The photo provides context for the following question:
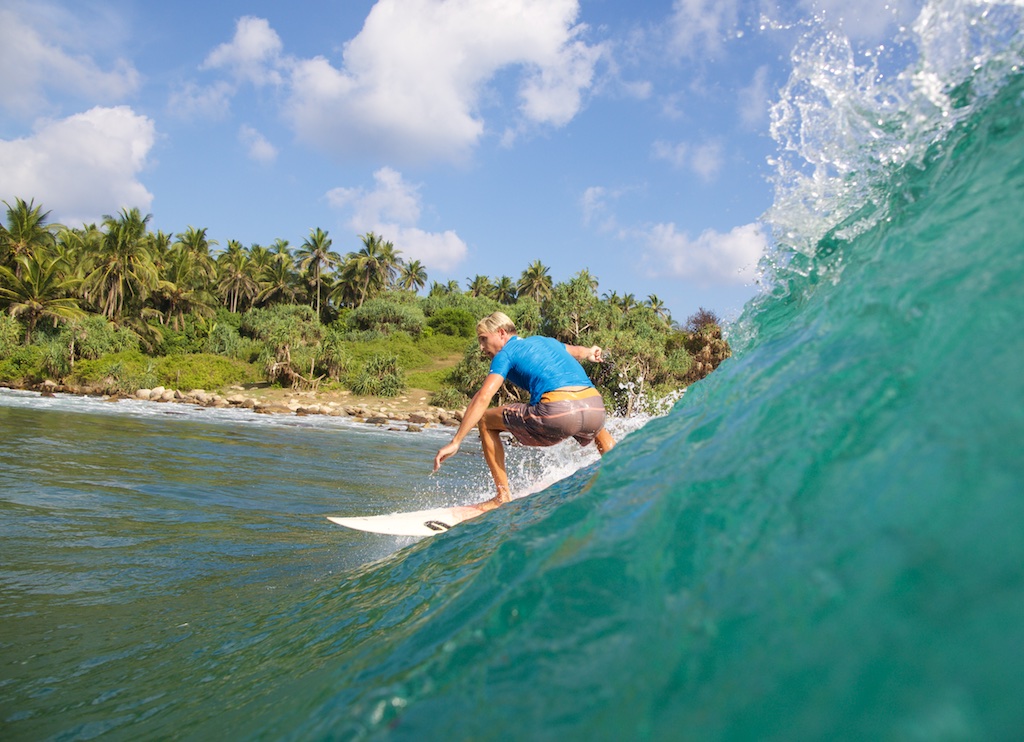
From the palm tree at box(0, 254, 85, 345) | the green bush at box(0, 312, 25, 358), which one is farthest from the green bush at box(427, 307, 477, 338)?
the green bush at box(0, 312, 25, 358)

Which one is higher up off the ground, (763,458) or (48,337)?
(48,337)

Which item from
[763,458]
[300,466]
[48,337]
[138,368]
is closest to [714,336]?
[300,466]

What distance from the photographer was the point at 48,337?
34.8 meters

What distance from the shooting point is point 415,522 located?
4.35 metres

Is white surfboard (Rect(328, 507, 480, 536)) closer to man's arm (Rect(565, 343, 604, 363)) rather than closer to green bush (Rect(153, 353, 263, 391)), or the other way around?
man's arm (Rect(565, 343, 604, 363))

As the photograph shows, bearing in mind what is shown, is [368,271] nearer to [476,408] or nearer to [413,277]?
[413,277]

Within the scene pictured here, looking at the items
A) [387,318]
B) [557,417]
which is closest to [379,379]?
[387,318]

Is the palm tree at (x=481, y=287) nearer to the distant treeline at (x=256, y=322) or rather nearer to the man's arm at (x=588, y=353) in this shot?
the distant treeline at (x=256, y=322)

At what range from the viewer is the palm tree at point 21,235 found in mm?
38125

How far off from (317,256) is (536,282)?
21609mm

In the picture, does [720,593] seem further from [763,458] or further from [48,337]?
[48,337]

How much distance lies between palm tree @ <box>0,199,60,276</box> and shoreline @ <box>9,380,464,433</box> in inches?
521

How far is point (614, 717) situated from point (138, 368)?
38289mm

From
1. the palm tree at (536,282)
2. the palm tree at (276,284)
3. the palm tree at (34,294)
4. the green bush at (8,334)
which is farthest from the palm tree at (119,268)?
the palm tree at (536,282)
